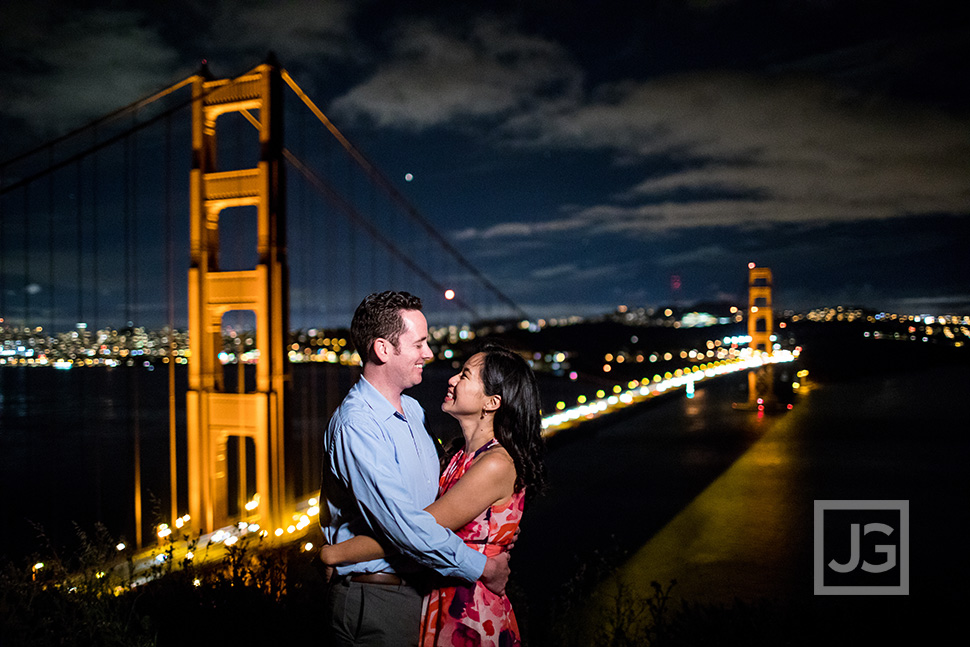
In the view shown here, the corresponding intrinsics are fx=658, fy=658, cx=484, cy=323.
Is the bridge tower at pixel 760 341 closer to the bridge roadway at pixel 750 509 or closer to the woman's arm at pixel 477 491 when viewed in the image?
the bridge roadway at pixel 750 509

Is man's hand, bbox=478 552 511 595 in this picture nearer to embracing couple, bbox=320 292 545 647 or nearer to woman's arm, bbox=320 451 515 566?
embracing couple, bbox=320 292 545 647

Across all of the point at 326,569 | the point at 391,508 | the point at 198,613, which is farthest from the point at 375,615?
the point at 198,613

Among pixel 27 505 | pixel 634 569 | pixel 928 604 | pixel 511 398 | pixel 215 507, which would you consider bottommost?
pixel 27 505

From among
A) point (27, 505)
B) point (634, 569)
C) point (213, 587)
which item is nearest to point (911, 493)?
point (634, 569)

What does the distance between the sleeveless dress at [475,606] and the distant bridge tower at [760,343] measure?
150 feet

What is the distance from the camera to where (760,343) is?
6384 centimetres

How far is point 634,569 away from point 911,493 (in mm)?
14947

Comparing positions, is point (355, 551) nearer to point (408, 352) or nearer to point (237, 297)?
point (408, 352)

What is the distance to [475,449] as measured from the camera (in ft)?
7.51

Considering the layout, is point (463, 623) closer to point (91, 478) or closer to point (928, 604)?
point (928, 604)

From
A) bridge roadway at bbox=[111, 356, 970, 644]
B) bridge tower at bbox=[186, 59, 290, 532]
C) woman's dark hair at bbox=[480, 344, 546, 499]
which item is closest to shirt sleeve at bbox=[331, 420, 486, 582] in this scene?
woman's dark hair at bbox=[480, 344, 546, 499]

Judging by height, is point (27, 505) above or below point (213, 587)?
below

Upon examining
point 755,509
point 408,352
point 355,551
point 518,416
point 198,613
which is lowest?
point 755,509

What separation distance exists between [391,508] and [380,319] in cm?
61
